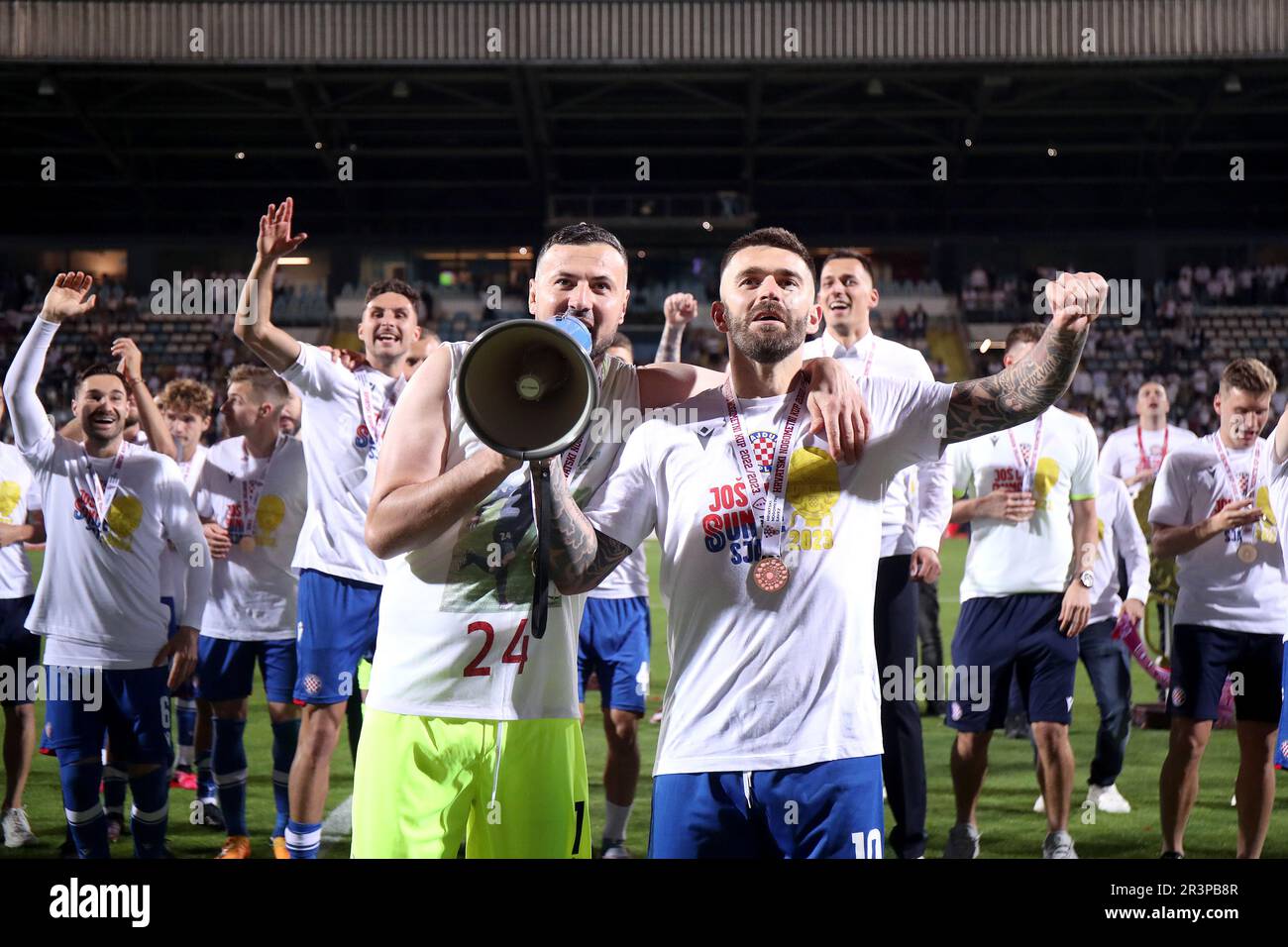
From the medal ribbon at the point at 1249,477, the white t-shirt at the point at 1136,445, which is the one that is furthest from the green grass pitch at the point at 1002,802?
the white t-shirt at the point at 1136,445

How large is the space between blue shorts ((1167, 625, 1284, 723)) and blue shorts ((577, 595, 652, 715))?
2249mm

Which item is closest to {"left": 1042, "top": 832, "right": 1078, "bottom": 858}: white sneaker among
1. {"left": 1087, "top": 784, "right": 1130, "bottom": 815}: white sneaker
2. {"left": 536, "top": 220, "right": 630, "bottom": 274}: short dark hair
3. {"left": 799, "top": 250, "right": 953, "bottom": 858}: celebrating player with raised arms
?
{"left": 799, "top": 250, "right": 953, "bottom": 858}: celebrating player with raised arms

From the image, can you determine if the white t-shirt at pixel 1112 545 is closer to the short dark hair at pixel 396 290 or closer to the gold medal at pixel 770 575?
the short dark hair at pixel 396 290

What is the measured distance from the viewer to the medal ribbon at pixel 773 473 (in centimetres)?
302

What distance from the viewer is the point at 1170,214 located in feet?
104

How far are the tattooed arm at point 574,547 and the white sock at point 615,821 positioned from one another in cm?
278

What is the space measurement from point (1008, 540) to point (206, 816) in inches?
155

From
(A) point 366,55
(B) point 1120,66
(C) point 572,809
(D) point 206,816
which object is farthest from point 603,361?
(B) point 1120,66

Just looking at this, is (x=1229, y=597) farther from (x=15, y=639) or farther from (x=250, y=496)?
(x=15, y=639)

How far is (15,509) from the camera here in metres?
6.61

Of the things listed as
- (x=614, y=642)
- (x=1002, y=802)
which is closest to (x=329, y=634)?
(x=614, y=642)

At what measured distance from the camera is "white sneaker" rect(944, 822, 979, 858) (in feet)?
17.7

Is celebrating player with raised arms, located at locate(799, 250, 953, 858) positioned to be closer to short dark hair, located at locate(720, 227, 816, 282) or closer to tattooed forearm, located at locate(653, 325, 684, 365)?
tattooed forearm, located at locate(653, 325, 684, 365)
